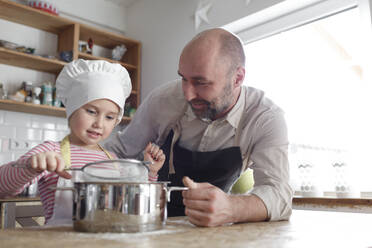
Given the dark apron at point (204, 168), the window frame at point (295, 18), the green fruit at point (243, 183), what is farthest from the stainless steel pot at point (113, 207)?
the window frame at point (295, 18)

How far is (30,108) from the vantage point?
10.4 feet

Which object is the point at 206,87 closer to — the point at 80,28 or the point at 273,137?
the point at 273,137

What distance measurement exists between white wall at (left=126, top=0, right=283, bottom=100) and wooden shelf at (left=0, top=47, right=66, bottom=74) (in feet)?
3.17

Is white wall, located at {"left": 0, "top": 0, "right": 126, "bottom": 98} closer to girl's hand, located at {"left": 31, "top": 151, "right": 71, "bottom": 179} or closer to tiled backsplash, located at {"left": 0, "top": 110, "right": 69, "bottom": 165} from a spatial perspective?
tiled backsplash, located at {"left": 0, "top": 110, "right": 69, "bottom": 165}

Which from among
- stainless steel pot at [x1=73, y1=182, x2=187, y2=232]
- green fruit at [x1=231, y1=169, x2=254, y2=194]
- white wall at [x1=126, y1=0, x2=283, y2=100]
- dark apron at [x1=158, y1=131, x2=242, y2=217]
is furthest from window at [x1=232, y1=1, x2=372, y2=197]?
stainless steel pot at [x1=73, y1=182, x2=187, y2=232]

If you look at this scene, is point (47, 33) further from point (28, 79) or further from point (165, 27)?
point (165, 27)

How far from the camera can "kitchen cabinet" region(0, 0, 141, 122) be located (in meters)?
3.10

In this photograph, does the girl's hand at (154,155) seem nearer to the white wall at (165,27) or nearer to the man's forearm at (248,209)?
the man's forearm at (248,209)

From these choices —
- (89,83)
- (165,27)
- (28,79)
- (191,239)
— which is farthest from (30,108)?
(191,239)

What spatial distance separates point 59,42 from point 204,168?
2873mm

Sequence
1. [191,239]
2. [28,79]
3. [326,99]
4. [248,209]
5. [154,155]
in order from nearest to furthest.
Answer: [191,239]
[248,209]
[154,155]
[326,99]
[28,79]

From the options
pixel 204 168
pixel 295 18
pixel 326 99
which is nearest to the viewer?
pixel 204 168

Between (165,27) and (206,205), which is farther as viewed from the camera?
(165,27)

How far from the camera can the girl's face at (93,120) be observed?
3.78 ft
